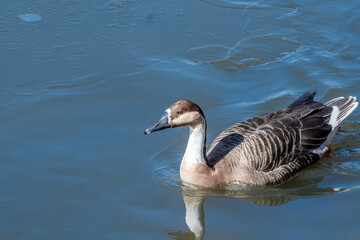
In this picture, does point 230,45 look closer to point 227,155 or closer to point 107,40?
point 107,40

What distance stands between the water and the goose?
237mm

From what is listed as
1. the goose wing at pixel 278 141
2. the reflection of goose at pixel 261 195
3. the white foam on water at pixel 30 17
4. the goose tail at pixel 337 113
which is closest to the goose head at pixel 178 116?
the goose wing at pixel 278 141

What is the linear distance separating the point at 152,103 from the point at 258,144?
241 centimetres

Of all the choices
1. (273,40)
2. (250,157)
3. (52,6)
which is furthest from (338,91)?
(52,6)

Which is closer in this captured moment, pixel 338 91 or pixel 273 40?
pixel 338 91

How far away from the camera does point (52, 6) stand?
12.9m

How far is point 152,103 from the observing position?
10.3 metres

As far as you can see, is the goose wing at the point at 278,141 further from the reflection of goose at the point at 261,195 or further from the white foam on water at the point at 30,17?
the white foam on water at the point at 30,17

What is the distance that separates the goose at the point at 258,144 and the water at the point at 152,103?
237 mm

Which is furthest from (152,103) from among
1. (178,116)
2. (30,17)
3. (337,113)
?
(30,17)

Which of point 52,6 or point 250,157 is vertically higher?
point 52,6

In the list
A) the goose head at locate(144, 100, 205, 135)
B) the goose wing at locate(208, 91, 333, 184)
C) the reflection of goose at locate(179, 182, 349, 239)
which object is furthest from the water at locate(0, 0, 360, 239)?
the goose head at locate(144, 100, 205, 135)

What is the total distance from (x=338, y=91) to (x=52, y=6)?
654 centimetres

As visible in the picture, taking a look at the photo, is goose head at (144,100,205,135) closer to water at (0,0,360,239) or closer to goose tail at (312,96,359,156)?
water at (0,0,360,239)
